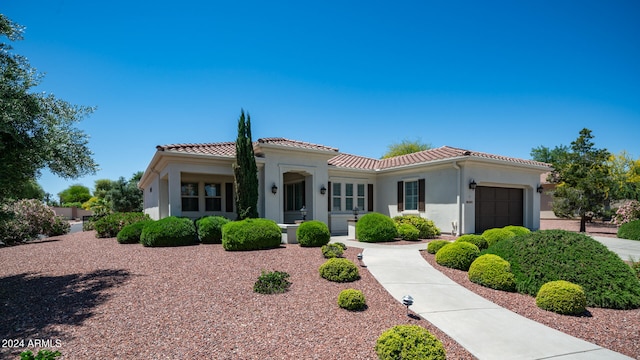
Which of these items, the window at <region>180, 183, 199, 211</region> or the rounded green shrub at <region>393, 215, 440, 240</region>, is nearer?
the rounded green shrub at <region>393, 215, 440, 240</region>

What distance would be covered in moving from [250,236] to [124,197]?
27.7m

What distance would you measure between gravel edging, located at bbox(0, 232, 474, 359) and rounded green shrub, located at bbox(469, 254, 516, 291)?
90.4 inches

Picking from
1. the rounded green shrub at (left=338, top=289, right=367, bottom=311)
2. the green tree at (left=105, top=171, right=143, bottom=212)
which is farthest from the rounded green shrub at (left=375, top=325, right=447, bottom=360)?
the green tree at (left=105, top=171, right=143, bottom=212)

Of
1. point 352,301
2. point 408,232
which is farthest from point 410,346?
point 408,232

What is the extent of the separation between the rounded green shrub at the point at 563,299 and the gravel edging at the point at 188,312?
2498 mm

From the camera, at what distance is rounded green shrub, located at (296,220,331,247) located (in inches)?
405

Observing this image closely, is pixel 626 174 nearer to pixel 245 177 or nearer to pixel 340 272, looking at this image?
pixel 245 177

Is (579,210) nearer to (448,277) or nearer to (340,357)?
(448,277)

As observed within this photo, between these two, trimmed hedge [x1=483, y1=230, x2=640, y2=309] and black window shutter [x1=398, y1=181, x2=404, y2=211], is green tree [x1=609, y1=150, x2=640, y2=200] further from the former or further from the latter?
trimmed hedge [x1=483, y1=230, x2=640, y2=309]

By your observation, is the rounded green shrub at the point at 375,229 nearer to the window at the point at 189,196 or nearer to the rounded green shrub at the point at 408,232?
the rounded green shrub at the point at 408,232

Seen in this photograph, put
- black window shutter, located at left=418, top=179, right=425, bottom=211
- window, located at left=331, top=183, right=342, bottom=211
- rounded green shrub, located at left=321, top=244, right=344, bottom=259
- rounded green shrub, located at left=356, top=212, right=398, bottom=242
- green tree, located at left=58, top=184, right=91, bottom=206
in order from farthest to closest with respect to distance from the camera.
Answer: green tree, located at left=58, top=184, right=91, bottom=206 → window, located at left=331, top=183, right=342, bottom=211 → black window shutter, located at left=418, top=179, right=425, bottom=211 → rounded green shrub, located at left=356, top=212, right=398, bottom=242 → rounded green shrub, located at left=321, top=244, right=344, bottom=259

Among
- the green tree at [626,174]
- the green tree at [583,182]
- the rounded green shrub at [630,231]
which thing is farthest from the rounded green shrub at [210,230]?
the green tree at [626,174]

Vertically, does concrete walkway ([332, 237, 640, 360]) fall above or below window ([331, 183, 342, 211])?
below

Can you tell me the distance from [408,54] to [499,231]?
7.49 m
